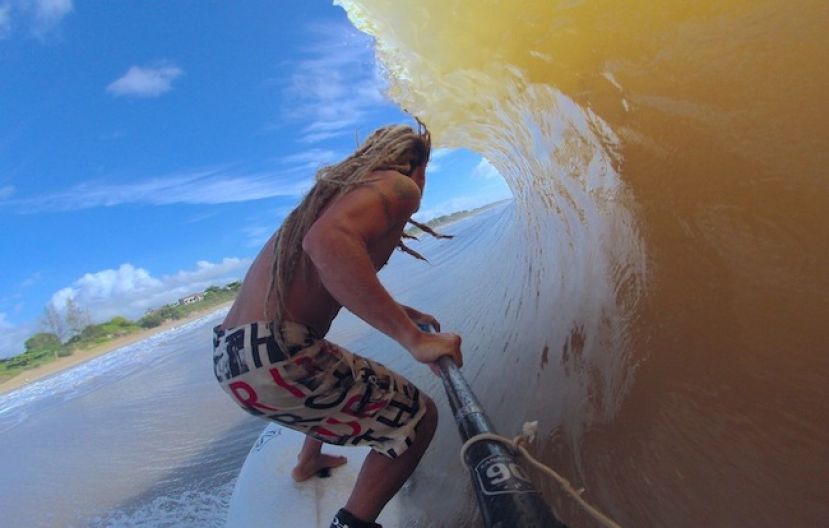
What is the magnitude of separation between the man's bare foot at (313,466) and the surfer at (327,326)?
75 cm

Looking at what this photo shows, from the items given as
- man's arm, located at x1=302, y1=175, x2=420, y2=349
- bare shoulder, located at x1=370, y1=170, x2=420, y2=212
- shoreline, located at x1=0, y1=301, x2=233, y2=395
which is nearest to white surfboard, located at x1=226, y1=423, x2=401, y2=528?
man's arm, located at x1=302, y1=175, x2=420, y2=349

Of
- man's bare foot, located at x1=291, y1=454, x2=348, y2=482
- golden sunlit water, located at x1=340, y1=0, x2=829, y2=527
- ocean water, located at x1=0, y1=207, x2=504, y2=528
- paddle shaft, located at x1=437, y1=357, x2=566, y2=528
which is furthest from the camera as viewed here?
ocean water, located at x1=0, y1=207, x2=504, y2=528

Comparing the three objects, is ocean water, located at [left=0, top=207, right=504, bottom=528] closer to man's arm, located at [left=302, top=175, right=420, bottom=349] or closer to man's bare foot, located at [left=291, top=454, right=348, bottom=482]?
man's bare foot, located at [left=291, top=454, right=348, bottom=482]

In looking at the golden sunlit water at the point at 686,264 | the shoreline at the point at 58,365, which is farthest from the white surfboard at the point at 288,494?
the shoreline at the point at 58,365

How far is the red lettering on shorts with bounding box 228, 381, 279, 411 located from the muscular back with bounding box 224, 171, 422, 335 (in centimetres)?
22

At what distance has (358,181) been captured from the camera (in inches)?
66.4

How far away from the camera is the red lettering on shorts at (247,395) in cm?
167

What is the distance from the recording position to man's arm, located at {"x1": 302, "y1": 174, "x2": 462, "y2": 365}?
1.51m

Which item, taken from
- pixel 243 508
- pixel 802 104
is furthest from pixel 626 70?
pixel 243 508

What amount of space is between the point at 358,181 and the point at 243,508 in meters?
1.90

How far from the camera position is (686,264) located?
1802mm

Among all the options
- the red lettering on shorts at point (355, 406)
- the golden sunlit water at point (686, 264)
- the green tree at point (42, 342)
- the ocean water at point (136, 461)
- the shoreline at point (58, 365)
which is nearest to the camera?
the golden sunlit water at point (686, 264)

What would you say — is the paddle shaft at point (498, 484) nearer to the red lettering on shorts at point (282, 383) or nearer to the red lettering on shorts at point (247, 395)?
the red lettering on shorts at point (282, 383)

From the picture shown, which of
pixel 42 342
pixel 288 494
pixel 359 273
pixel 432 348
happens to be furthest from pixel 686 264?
pixel 42 342
